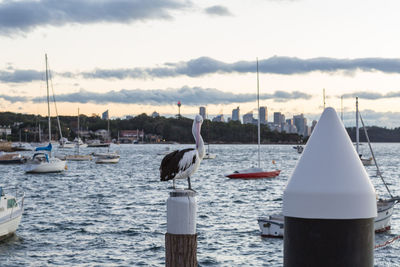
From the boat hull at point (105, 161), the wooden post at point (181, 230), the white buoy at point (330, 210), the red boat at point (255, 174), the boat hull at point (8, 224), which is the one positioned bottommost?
the boat hull at point (105, 161)

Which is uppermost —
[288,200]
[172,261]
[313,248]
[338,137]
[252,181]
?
[338,137]

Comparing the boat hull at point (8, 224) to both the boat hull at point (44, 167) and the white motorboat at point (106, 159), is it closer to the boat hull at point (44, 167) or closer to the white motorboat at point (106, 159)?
the boat hull at point (44, 167)

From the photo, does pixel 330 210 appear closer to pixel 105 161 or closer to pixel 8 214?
pixel 8 214

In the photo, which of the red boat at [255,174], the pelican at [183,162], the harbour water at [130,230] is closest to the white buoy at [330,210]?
the pelican at [183,162]

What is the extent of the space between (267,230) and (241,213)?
10975mm

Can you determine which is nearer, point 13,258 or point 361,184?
point 361,184

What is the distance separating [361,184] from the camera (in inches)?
77.4

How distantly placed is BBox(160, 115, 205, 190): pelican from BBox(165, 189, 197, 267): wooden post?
5.08m

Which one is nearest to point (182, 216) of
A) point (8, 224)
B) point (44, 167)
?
point (8, 224)

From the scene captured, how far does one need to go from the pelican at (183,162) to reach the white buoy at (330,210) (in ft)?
21.9

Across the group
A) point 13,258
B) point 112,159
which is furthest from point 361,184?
point 112,159

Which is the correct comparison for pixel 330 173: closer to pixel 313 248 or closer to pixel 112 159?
pixel 313 248

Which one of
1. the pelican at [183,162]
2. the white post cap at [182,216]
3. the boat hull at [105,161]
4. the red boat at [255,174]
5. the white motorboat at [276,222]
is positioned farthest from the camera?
the boat hull at [105,161]

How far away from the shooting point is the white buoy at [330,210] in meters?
1.94
